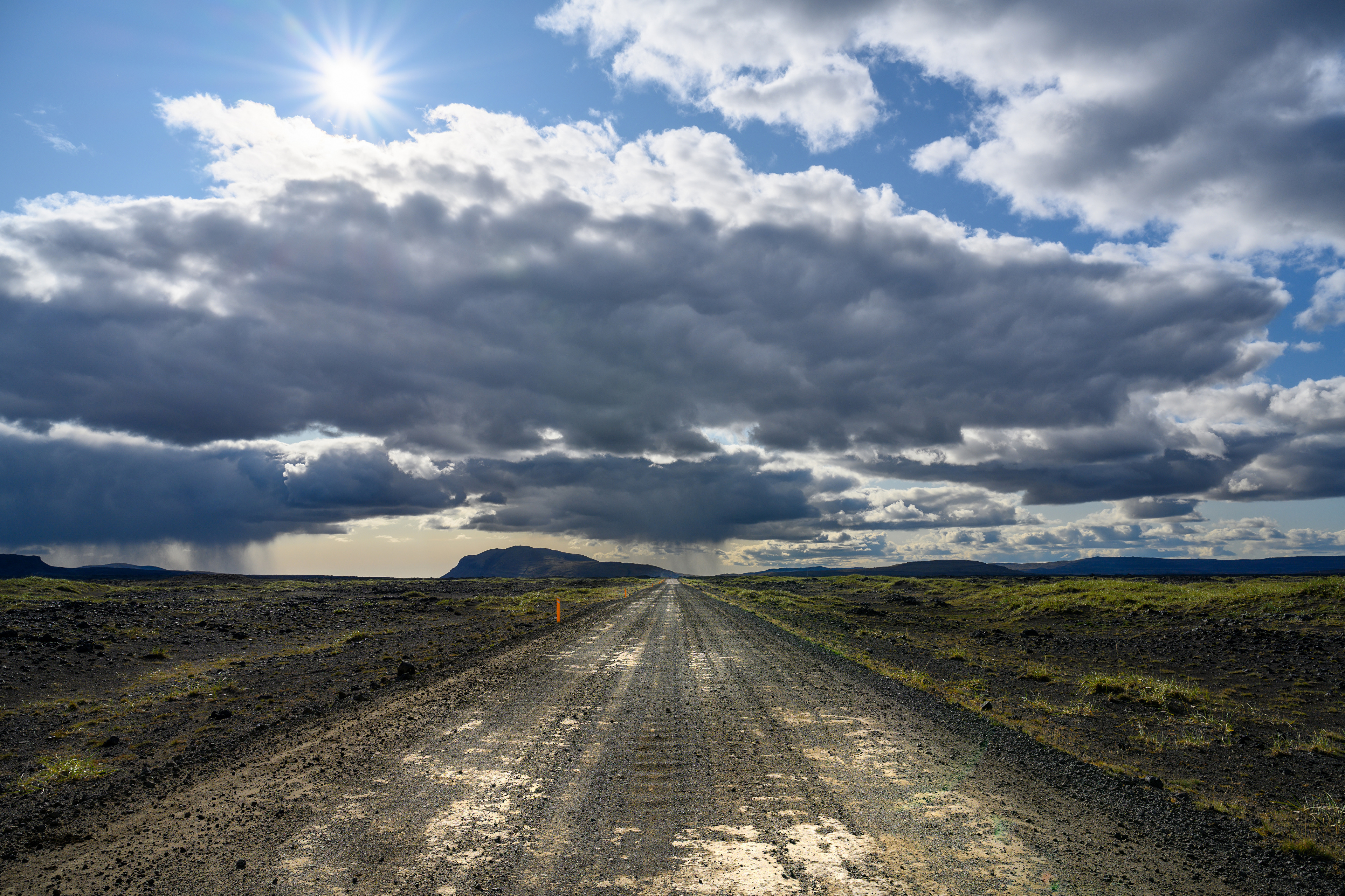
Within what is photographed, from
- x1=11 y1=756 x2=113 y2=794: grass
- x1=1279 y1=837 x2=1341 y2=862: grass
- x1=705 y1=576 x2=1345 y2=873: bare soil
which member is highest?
x1=1279 y1=837 x2=1341 y2=862: grass

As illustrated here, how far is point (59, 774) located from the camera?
9.19 meters

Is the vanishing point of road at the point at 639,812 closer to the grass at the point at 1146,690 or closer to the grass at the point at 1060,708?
the grass at the point at 1060,708


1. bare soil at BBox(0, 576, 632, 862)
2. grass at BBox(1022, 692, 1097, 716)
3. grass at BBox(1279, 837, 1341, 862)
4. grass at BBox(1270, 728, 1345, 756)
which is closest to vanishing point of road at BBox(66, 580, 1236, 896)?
bare soil at BBox(0, 576, 632, 862)

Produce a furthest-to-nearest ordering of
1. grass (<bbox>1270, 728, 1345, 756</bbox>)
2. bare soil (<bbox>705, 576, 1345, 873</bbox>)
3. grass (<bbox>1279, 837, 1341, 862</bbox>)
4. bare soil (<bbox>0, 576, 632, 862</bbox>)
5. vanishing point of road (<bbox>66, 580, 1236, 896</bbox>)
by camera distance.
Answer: grass (<bbox>1270, 728, 1345, 756</bbox>)
bare soil (<bbox>0, 576, 632, 862</bbox>)
bare soil (<bbox>705, 576, 1345, 873</bbox>)
grass (<bbox>1279, 837, 1341, 862</bbox>)
vanishing point of road (<bbox>66, 580, 1236, 896</bbox>)

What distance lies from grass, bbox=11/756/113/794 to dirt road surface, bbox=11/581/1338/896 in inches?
66.1

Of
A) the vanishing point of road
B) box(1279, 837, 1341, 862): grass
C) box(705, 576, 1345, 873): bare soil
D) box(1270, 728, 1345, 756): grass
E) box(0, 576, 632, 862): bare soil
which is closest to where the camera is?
the vanishing point of road

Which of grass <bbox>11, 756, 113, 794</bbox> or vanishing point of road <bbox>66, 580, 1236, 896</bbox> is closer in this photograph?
vanishing point of road <bbox>66, 580, 1236, 896</bbox>

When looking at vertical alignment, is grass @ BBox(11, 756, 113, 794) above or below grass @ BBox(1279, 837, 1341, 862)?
below

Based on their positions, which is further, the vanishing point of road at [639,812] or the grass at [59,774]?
the grass at [59,774]

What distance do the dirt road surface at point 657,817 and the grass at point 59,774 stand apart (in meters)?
1.68

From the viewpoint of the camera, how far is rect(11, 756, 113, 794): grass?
872 centimetres

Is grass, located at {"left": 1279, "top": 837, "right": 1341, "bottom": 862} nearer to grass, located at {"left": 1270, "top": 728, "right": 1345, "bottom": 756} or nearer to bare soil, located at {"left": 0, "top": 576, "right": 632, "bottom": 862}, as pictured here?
grass, located at {"left": 1270, "top": 728, "right": 1345, "bottom": 756}

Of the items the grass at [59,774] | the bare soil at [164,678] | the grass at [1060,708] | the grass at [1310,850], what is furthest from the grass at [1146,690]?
the grass at [59,774]

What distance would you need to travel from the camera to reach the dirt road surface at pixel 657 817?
5777 mm
